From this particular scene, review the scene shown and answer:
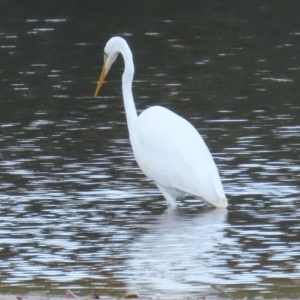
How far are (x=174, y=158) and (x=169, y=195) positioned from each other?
1.25 feet

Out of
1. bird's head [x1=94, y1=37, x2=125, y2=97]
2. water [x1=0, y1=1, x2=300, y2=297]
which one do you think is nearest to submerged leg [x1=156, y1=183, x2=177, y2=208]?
water [x1=0, y1=1, x2=300, y2=297]

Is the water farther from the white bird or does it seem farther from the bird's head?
the bird's head

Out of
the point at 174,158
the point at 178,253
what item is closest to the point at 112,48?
the point at 174,158

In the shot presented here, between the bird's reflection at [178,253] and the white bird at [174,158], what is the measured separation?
10.2 inches

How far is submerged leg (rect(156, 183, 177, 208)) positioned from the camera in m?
11.2

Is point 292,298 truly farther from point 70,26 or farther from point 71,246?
point 70,26

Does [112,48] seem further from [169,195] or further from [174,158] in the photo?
[169,195]

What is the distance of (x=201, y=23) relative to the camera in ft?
83.7

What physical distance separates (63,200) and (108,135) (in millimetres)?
3191

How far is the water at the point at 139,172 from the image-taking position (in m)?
8.86

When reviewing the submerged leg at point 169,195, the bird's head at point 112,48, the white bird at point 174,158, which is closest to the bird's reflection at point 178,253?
the submerged leg at point 169,195

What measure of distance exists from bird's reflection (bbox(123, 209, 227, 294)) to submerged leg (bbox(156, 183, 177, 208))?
0.15m

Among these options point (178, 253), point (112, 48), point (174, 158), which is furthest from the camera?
point (112, 48)

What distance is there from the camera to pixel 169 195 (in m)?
11.3
